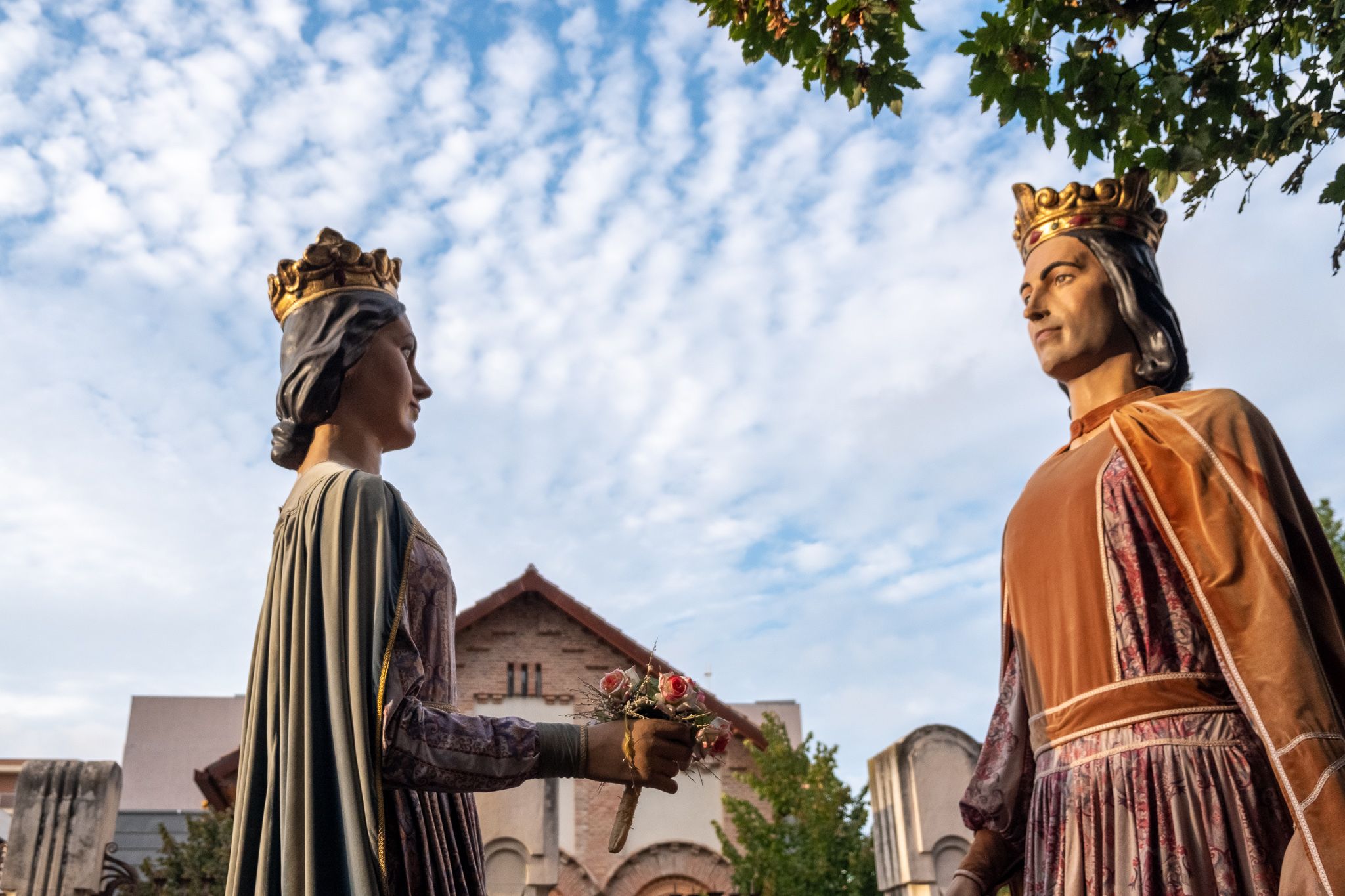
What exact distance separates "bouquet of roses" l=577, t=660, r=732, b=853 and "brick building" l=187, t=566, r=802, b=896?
1488 centimetres

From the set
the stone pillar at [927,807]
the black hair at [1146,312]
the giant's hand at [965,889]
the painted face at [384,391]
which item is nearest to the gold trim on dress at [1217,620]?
the black hair at [1146,312]

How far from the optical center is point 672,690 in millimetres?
3139

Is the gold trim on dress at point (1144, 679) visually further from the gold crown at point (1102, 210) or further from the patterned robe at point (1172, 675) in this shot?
the gold crown at point (1102, 210)

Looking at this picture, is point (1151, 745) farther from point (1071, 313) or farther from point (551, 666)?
point (551, 666)

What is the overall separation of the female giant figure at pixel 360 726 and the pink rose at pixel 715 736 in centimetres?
5

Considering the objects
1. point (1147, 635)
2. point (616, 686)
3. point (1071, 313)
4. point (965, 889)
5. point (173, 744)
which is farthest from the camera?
point (173, 744)

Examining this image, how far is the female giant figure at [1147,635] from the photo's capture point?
2744 millimetres

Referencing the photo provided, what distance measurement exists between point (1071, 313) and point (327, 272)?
91.4 inches

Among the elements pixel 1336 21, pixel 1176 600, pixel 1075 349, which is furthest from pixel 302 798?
pixel 1336 21

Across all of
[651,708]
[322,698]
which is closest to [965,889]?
[651,708]

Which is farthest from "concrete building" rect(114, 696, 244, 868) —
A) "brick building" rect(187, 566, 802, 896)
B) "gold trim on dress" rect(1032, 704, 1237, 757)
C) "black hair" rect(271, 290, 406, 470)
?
"gold trim on dress" rect(1032, 704, 1237, 757)

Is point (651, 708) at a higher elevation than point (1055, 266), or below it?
below

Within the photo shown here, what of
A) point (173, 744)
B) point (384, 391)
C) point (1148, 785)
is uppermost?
point (173, 744)

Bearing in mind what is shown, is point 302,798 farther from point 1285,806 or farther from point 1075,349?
point 1075,349
